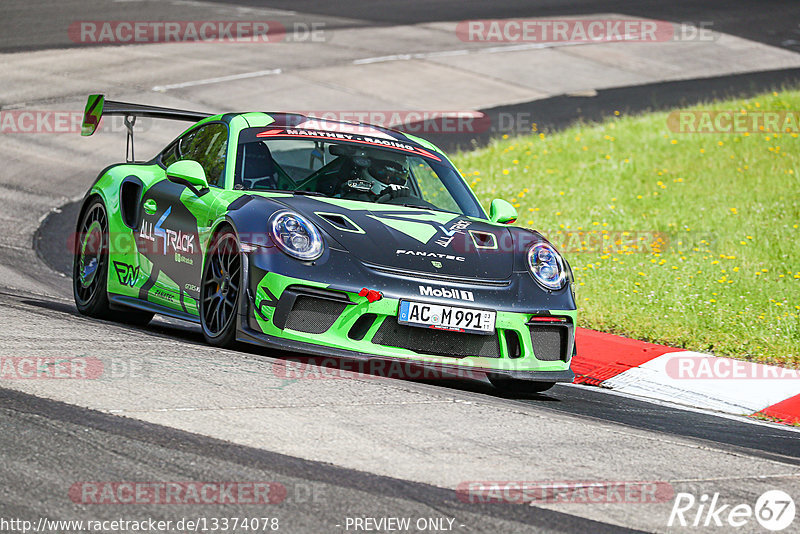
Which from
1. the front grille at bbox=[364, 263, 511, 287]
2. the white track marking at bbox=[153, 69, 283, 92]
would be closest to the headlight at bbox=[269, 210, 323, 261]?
the front grille at bbox=[364, 263, 511, 287]

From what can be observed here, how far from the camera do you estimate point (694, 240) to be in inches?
440

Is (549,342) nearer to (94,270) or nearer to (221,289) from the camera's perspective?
(221,289)

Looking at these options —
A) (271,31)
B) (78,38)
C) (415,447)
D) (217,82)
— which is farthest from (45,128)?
(415,447)

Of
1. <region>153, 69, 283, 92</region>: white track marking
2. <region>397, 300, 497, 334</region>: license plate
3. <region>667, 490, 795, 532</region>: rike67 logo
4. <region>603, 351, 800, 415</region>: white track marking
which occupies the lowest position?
<region>603, 351, 800, 415</region>: white track marking

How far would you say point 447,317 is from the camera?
5941mm

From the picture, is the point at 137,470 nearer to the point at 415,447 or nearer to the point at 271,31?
the point at 415,447

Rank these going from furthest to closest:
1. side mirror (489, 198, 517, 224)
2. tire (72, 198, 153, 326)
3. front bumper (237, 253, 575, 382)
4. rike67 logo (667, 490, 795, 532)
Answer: tire (72, 198, 153, 326), side mirror (489, 198, 517, 224), front bumper (237, 253, 575, 382), rike67 logo (667, 490, 795, 532)

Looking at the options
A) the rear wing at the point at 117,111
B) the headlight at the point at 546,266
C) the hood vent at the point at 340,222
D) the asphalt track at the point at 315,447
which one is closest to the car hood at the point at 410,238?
the hood vent at the point at 340,222

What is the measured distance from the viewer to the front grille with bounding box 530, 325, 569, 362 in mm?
6262

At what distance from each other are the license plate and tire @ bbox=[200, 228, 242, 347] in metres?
0.85

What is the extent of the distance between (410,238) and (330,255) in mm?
514

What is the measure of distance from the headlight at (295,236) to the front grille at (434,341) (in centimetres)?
51

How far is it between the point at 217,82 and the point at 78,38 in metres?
4.09

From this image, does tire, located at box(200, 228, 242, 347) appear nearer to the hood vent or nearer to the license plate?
the hood vent
